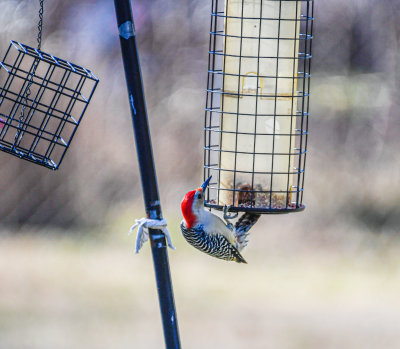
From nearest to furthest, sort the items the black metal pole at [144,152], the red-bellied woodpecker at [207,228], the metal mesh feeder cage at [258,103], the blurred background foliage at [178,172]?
the black metal pole at [144,152]
the metal mesh feeder cage at [258,103]
the red-bellied woodpecker at [207,228]
the blurred background foliage at [178,172]

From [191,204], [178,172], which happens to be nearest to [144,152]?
[191,204]

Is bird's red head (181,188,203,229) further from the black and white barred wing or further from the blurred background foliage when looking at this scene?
the blurred background foliage

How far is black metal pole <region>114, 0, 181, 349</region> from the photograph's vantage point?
2.23m

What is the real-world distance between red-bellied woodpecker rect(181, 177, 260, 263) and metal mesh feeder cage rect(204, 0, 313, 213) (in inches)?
2.8

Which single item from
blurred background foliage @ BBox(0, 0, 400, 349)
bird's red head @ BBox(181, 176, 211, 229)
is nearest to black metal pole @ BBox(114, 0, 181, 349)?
bird's red head @ BBox(181, 176, 211, 229)

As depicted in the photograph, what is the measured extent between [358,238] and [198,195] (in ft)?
13.1

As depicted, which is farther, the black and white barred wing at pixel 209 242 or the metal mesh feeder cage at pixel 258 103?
the black and white barred wing at pixel 209 242

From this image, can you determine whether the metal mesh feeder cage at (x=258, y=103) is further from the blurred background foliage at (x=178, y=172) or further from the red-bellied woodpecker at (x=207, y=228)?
the blurred background foliage at (x=178, y=172)

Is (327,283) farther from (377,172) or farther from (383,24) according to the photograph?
(383,24)

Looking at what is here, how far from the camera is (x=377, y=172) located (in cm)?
657

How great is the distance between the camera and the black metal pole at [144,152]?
223 cm

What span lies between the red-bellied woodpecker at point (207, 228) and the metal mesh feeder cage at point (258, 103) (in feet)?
0.23

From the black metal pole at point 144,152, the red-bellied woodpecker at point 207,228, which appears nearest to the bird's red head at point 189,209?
the red-bellied woodpecker at point 207,228

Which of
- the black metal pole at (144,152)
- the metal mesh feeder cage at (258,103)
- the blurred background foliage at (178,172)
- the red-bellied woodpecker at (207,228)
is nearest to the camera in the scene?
the black metal pole at (144,152)
